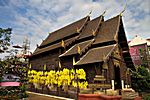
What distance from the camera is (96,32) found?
26.0 metres

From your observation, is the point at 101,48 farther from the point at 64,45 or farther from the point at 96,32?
the point at 64,45

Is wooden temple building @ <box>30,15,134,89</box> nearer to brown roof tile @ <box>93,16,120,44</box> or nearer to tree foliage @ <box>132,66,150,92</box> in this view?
brown roof tile @ <box>93,16,120,44</box>

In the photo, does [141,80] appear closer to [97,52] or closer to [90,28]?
[97,52]

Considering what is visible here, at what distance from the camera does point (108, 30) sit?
81.5 feet

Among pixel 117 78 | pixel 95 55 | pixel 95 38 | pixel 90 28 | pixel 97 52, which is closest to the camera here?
pixel 95 55

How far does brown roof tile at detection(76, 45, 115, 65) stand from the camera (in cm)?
2023

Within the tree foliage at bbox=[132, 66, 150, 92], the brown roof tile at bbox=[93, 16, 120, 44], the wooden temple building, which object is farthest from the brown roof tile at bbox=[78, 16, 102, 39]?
the tree foliage at bbox=[132, 66, 150, 92]

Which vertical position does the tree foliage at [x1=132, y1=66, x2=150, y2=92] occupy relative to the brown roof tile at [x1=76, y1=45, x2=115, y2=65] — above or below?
below

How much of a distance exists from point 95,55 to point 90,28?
276 inches

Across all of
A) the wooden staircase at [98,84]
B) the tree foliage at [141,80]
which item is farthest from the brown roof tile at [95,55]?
the tree foliage at [141,80]

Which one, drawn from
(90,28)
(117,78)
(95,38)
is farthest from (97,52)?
(90,28)

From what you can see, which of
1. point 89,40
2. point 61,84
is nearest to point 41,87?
point 61,84

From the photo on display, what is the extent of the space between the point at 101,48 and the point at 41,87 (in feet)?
32.6

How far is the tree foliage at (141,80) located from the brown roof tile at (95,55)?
8661 millimetres
